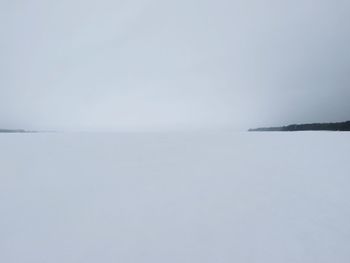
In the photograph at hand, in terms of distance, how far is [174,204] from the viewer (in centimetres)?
244

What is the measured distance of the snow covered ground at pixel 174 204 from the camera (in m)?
1.72

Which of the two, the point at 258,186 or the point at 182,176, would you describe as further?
the point at 182,176

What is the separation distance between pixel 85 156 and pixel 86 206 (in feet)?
6.21

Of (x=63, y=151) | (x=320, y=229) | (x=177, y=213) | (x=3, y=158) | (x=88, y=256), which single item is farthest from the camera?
(x=63, y=151)

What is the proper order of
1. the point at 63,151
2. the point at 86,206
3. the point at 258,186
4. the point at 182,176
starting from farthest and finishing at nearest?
the point at 63,151, the point at 182,176, the point at 258,186, the point at 86,206

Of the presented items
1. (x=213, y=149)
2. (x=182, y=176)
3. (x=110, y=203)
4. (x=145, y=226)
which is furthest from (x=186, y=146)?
(x=145, y=226)

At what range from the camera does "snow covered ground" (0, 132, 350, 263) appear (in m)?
1.72

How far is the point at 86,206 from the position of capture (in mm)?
2432

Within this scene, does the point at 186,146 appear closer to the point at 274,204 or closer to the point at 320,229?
the point at 274,204

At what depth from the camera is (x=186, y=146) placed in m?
4.92

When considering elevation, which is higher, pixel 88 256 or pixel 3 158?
pixel 3 158

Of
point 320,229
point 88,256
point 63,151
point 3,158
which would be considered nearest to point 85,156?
point 63,151

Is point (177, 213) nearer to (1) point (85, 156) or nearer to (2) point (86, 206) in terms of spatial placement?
(2) point (86, 206)

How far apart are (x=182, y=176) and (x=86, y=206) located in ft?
3.90
